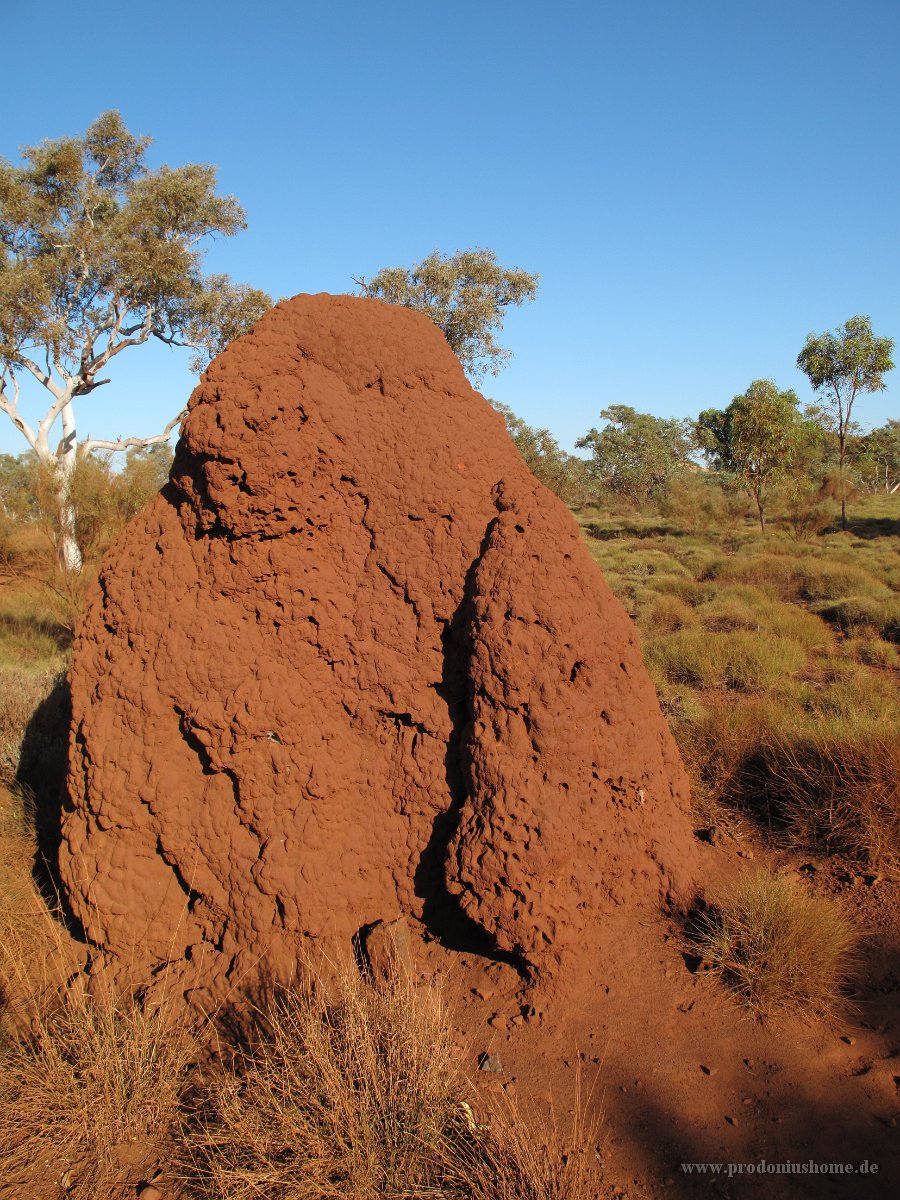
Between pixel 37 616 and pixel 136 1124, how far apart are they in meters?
10.6

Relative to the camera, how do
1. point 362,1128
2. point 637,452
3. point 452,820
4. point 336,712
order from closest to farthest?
point 362,1128, point 452,820, point 336,712, point 637,452

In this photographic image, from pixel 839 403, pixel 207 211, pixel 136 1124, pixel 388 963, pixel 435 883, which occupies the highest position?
pixel 207 211

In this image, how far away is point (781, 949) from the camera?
110 inches

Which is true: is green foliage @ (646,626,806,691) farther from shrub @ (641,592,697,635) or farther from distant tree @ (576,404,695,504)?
distant tree @ (576,404,695,504)

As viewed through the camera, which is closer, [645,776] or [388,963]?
[388,963]

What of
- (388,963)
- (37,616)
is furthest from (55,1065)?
(37,616)

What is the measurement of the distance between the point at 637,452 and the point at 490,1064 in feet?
148

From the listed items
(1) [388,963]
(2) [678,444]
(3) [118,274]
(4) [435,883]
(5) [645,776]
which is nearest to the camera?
(1) [388,963]

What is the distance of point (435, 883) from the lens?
3.13m

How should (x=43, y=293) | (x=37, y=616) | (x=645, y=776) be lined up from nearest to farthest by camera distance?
1. (x=645, y=776)
2. (x=37, y=616)
3. (x=43, y=293)

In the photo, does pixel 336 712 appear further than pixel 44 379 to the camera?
No

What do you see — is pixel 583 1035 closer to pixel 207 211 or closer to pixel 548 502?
pixel 548 502

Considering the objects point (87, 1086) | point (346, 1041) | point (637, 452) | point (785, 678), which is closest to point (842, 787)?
point (346, 1041)

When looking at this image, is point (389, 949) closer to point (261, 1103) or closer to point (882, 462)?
point (261, 1103)
